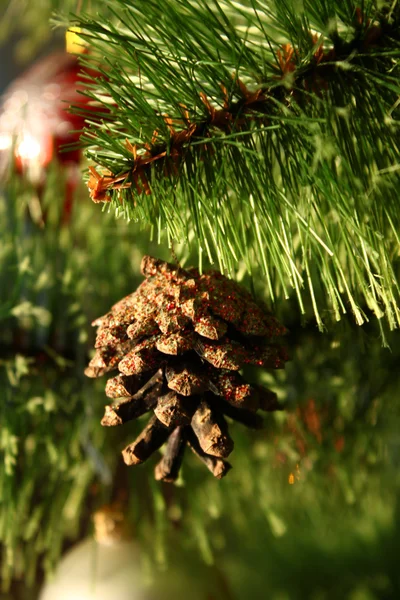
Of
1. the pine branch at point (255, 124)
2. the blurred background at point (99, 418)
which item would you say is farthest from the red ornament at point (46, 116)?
the pine branch at point (255, 124)

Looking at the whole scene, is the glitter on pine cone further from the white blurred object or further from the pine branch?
the white blurred object

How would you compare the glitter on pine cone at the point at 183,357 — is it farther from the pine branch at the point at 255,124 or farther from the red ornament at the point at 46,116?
the red ornament at the point at 46,116

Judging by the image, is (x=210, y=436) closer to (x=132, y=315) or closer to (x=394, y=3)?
(x=132, y=315)

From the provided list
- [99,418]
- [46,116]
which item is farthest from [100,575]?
[46,116]

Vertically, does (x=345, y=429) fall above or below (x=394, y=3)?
below

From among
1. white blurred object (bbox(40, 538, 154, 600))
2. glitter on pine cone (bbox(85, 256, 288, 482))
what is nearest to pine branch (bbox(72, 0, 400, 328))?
glitter on pine cone (bbox(85, 256, 288, 482))

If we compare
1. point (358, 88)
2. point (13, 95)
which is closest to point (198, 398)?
point (358, 88)
